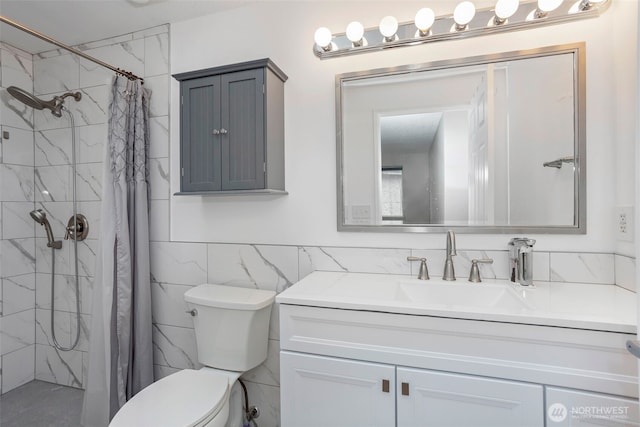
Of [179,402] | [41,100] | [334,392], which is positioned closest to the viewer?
[334,392]

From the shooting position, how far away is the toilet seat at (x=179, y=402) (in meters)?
1.15

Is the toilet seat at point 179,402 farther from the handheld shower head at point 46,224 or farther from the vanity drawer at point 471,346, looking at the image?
the handheld shower head at point 46,224

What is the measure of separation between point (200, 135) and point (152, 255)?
821 mm

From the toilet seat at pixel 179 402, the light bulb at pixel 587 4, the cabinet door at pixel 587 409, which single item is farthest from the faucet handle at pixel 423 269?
the light bulb at pixel 587 4

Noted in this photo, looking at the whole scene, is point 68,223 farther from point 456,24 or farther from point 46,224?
point 456,24

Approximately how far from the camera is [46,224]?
7.09 feet

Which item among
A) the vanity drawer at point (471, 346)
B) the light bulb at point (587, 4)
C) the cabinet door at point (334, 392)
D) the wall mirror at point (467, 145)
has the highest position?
the light bulb at point (587, 4)

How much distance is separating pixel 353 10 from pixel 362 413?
1747 mm

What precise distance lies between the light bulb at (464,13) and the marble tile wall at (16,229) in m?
2.70

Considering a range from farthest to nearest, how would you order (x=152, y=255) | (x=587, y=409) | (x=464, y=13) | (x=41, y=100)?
1. (x=41, y=100)
2. (x=152, y=255)
3. (x=464, y=13)
4. (x=587, y=409)

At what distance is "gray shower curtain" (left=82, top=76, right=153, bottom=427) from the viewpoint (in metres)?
1.68

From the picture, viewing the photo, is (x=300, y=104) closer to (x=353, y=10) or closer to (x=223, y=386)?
(x=353, y=10)

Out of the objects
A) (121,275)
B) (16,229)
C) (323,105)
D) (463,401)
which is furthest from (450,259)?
(16,229)

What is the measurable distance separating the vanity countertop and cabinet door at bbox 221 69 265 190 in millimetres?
581
